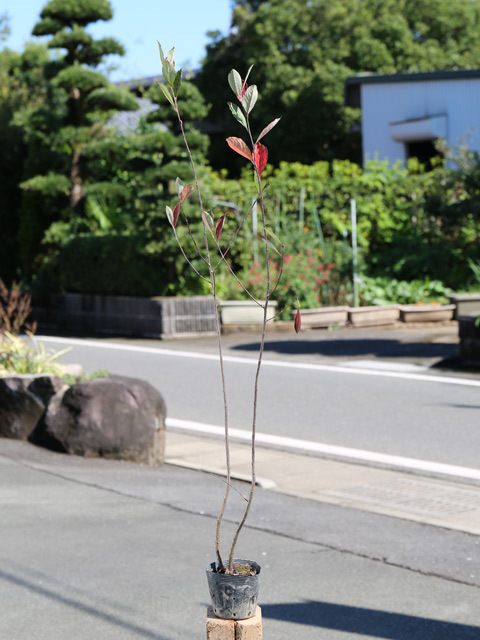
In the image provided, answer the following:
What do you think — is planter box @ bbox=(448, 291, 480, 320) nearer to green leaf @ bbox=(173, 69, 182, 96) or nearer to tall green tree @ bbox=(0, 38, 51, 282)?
tall green tree @ bbox=(0, 38, 51, 282)

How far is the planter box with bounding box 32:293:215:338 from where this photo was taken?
19.0 m

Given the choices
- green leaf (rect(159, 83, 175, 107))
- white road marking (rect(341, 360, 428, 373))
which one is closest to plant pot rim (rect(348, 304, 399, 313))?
white road marking (rect(341, 360, 428, 373))

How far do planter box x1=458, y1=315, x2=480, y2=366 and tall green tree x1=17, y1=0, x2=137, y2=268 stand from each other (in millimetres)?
10297

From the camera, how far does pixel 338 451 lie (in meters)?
9.08

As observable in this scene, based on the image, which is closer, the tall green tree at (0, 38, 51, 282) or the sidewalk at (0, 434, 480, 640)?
the sidewalk at (0, 434, 480, 640)

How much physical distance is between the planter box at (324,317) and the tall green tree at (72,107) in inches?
226

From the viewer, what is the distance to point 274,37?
122 ft

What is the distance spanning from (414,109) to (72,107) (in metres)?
10.8

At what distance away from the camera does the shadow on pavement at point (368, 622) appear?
4.59 metres

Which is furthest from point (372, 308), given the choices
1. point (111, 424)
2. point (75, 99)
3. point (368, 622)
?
point (368, 622)

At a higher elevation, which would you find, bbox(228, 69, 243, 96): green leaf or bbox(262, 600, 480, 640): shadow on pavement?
bbox(228, 69, 243, 96): green leaf

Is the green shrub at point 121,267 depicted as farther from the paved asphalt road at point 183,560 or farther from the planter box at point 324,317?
the paved asphalt road at point 183,560

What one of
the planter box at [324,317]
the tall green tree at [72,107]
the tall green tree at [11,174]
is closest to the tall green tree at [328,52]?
the tall green tree at [11,174]

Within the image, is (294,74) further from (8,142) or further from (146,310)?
(146,310)
